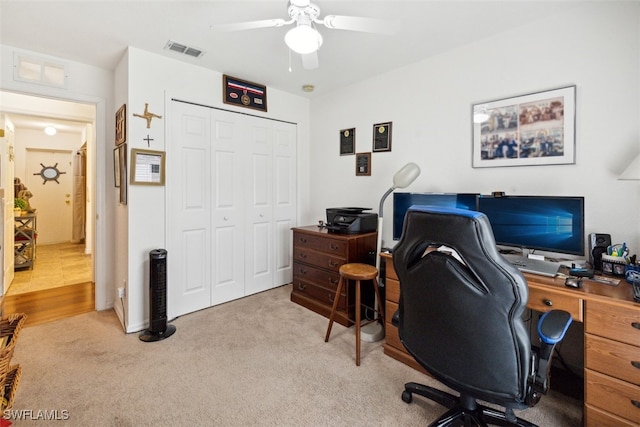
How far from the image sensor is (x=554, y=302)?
4.96 feet

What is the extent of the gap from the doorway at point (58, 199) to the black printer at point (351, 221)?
120 inches

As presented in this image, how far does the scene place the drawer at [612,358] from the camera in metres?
1.32

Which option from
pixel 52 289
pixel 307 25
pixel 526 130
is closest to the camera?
pixel 307 25

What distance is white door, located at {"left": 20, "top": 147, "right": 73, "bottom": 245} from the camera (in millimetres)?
6148

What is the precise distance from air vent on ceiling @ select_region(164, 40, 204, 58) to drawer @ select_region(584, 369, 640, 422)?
347 cm

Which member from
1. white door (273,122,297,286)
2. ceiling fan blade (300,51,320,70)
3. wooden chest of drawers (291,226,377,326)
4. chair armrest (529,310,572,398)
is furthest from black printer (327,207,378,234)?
chair armrest (529,310,572,398)

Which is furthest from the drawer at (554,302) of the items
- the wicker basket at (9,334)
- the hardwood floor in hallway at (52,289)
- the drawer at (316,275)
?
the hardwood floor in hallway at (52,289)

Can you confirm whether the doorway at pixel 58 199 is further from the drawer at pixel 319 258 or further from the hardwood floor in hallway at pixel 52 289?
the drawer at pixel 319 258

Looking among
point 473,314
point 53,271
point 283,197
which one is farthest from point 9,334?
point 53,271

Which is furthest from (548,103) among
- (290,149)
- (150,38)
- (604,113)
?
(150,38)

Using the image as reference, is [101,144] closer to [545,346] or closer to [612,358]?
[545,346]

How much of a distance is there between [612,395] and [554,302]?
45 cm

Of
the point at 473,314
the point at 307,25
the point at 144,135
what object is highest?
the point at 307,25

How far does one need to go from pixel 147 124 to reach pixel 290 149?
1638 millimetres
